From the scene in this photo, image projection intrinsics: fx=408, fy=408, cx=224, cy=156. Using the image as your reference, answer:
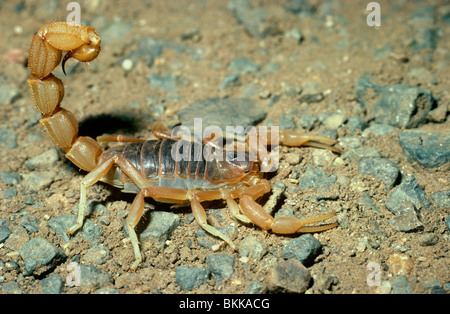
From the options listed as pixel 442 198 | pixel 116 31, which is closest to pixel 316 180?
pixel 442 198

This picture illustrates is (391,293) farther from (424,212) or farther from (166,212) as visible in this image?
(166,212)

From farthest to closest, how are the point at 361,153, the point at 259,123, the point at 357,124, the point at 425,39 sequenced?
1. the point at 425,39
2. the point at 259,123
3. the point at 357,124
4. the point at 361,153

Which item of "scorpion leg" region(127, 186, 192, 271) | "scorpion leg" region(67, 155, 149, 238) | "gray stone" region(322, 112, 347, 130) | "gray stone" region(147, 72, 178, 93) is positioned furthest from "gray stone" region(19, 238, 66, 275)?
"gray stone" region(322, 112, 347, 130)

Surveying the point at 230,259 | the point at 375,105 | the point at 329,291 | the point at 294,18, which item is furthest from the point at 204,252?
the point at 294,18

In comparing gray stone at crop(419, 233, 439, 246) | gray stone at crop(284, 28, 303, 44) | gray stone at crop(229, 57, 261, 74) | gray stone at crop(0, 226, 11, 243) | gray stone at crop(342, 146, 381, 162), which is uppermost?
gray stone at crop(284, 28, 303, 44)

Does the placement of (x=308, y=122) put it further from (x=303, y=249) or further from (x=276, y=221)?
(x=303, y=249)

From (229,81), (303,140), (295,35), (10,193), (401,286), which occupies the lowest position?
(401,286)

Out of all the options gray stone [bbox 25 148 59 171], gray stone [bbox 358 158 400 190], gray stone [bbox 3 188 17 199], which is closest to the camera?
gray stone [bbox 358 158 400 190]

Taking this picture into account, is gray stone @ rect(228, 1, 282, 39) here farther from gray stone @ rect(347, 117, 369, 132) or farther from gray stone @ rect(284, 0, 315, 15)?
gray stone @ rect(347, 117, 369, 132)
